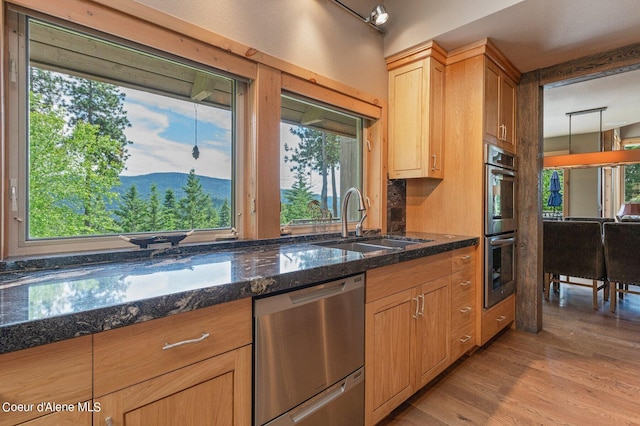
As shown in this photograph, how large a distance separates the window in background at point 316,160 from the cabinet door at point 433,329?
34.7 inches

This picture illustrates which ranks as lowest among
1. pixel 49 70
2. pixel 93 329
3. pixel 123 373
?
pixel 123 373

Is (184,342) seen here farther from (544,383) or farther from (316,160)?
(544,383)

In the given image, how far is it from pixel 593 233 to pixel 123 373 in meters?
4.45

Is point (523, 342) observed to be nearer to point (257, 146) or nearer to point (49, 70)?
point (257, 146)

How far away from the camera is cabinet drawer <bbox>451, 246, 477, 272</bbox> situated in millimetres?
2209

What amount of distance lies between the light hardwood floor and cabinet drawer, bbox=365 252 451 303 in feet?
2.38

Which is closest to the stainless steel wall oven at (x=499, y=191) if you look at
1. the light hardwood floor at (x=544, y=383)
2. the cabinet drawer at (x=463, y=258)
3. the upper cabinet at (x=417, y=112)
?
the cabinet drawer at (x=463, y=258)

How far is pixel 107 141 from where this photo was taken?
4.77 ft

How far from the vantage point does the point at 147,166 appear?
159 cm

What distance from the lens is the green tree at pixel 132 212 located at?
151cm

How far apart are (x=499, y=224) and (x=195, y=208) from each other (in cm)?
239

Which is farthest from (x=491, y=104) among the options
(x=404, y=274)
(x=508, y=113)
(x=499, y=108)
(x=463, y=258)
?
(x=404, y=274)

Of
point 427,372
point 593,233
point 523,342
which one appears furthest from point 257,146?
point 593,233

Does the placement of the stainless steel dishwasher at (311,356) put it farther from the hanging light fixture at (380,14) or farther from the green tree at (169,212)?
the hanging light fixture at (380,14)
